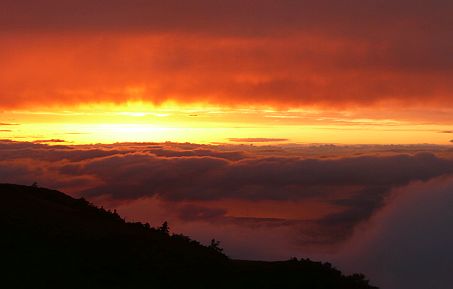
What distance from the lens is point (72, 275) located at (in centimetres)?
3672

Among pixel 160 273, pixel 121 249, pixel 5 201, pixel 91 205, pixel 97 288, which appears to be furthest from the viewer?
pixel 91 205

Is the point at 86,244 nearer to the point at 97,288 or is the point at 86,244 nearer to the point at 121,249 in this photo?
the point at 121,249

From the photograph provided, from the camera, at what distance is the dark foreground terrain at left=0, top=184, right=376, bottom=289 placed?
36.3m

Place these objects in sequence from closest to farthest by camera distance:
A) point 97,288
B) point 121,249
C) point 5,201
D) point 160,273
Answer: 1. point 97,288
2. point 160,273
3. point 121,249
4. point 5,201

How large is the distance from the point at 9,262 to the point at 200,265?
12.1m

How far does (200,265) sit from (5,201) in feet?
64.7

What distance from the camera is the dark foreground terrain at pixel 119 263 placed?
1431 inches

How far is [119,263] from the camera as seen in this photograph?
39156 mm

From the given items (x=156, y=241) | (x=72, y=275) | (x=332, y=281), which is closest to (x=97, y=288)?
(x=72, y=275)

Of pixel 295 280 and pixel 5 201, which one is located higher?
pixel 5 201

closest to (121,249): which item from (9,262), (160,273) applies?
(160,273)

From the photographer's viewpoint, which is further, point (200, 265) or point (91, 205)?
point (91, 205)

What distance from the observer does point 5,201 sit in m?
49.2

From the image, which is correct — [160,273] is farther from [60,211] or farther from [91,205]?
[91,205]
